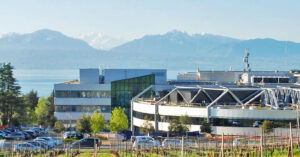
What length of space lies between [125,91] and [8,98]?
20.4 m

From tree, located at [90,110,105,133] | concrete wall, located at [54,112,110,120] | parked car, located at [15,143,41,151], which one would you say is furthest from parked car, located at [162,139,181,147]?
concrete wall, located at [54,112,110,120]

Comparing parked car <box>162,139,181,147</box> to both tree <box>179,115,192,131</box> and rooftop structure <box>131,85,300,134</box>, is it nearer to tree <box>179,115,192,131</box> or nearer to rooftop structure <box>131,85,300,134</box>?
tree <box>179,115,192,131</box>

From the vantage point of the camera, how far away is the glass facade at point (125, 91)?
3327 inches

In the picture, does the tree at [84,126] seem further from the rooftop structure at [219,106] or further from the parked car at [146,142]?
the parked car at [146,142]

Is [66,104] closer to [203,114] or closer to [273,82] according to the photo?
[203,114]

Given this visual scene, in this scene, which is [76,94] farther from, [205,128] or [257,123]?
[257,123]

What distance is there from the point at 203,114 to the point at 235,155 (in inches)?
973

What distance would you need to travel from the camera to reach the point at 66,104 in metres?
84.4

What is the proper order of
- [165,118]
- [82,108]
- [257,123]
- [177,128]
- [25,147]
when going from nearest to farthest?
[25,147] < [177,128] < [257,123] < [165,118] < [82,108]

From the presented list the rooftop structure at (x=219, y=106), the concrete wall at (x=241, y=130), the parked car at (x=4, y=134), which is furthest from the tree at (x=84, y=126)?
the concrete wall at (x=241, y=130)

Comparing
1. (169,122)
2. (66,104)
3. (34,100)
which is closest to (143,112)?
(169,122)

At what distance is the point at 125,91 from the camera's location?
3354 inches

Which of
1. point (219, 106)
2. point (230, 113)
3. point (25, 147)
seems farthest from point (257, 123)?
point (25, 147)

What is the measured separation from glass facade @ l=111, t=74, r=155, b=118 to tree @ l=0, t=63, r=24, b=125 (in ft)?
54.8
